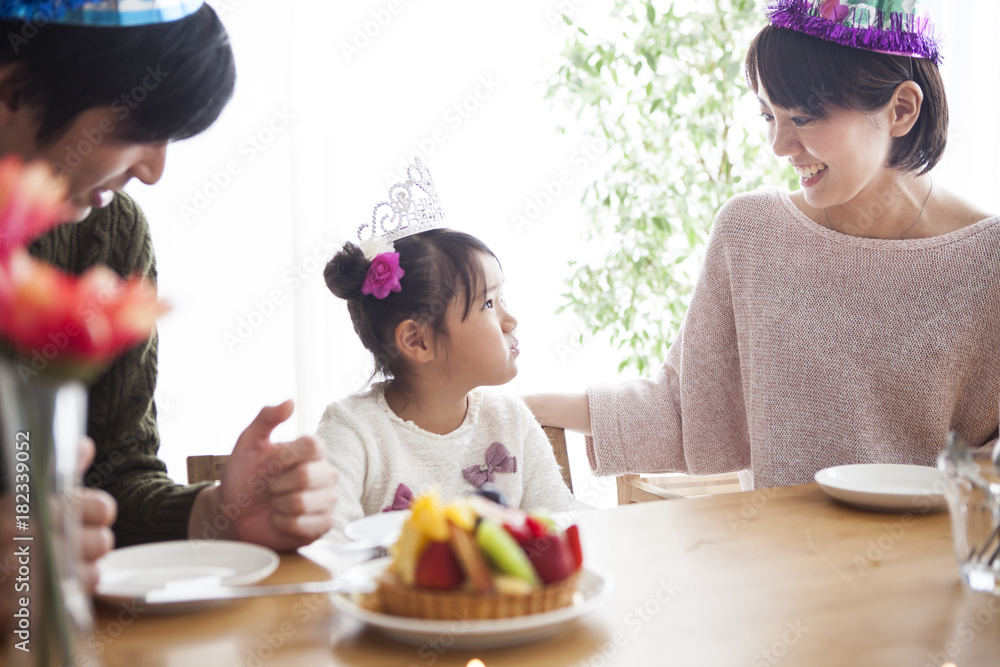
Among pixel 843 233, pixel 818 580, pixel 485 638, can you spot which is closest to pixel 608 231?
pixel 843 233

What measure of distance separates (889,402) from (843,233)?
0.36 meters

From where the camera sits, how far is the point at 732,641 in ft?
2.35

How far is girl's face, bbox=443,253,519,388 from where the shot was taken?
1.65 metres

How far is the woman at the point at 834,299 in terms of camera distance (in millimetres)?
1604

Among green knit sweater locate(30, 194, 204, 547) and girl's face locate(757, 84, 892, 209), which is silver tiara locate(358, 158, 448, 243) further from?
girl's face locate(757, 84, 892, 209)

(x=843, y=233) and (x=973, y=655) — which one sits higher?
(x=843, y=233)

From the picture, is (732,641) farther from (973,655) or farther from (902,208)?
(902,208)

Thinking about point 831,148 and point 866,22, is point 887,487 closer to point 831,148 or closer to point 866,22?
point 831,148

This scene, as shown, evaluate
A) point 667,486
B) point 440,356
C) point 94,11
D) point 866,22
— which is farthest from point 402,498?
point 866,22

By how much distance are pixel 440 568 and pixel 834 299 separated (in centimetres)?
127

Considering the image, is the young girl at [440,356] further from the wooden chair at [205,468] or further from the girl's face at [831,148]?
the girl's face at [831,148]

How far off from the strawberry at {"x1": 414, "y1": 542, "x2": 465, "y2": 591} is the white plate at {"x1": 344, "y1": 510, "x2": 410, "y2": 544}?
0.90 ft

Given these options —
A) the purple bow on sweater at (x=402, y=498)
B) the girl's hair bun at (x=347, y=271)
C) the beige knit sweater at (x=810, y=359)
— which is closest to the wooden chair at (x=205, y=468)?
the purple bow on sweater at (x=402, y=498)

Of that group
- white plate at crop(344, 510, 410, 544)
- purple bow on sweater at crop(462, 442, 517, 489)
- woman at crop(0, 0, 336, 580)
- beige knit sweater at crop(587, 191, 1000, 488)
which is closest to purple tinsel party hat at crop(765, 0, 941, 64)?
beige knit sweater at crop(587, 191, 1000, 488)
